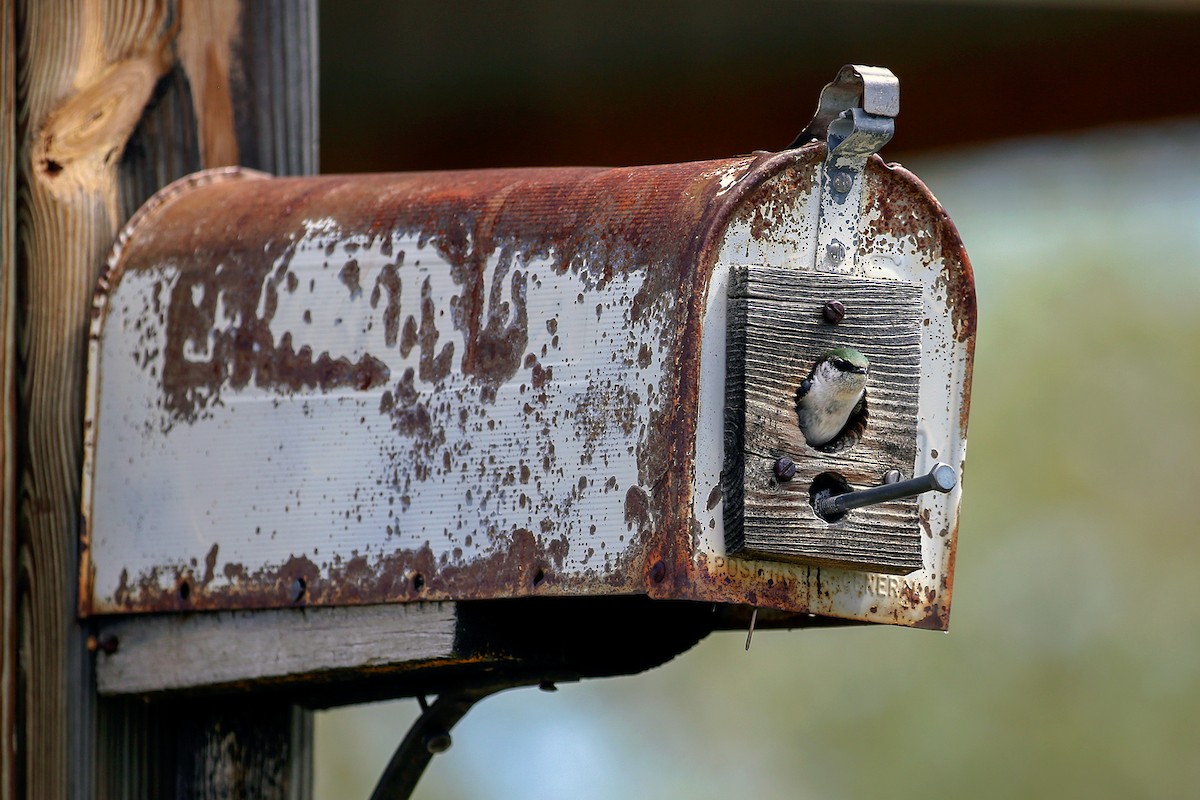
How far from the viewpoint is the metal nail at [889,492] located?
1.79 metres

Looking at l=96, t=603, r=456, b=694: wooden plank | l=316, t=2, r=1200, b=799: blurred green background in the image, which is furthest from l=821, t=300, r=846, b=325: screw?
l=316, t=2, r=1200, b=799: blurred green background

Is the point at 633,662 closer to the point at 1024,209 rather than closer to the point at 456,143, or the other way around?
the point at 456,143

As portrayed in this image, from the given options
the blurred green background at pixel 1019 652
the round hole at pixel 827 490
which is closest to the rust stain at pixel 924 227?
the round hole at pixel 827 490

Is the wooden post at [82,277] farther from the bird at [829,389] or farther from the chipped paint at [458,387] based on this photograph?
the bird at [829,389]

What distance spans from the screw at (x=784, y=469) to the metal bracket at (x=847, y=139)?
221mm

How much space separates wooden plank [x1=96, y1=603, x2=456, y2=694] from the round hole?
1.34 ft

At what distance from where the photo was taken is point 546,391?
196cm

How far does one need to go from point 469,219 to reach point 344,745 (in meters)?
9.43

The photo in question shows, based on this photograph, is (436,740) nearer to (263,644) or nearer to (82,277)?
(263,644)

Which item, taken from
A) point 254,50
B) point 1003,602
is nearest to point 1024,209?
point 1003,602

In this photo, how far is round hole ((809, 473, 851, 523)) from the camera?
1.91m

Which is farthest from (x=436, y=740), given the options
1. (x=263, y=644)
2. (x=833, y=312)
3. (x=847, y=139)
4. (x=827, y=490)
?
(x=847, y=139)

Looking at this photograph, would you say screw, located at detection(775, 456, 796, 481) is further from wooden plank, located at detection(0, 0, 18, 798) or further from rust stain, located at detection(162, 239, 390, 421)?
wooden plank, located at detection(0, 0, 18, 798)

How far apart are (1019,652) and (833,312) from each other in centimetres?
995
